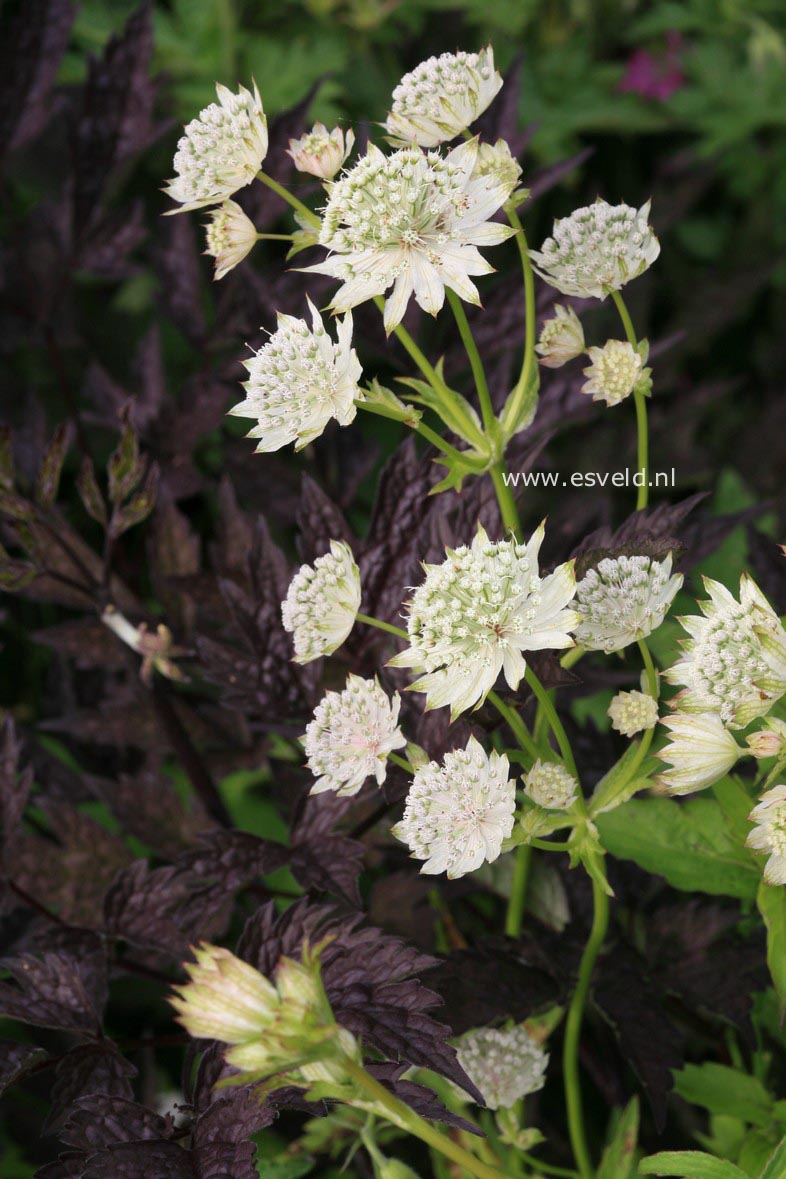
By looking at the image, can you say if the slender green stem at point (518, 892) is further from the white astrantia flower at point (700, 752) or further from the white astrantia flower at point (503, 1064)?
the white astrantia flower at point (700, 752)

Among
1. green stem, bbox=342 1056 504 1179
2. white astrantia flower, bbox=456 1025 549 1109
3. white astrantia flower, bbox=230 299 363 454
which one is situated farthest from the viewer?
white astrantia flower, bbox=456 1025 549 1109

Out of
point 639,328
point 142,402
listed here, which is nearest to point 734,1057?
point 142,402

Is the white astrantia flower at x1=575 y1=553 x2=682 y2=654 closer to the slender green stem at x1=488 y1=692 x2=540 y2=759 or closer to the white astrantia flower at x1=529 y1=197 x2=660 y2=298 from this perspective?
the slender green stem at x1=488 y1=692 x2=540 y2=759

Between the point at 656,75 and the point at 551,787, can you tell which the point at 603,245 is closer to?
the point at 551,787

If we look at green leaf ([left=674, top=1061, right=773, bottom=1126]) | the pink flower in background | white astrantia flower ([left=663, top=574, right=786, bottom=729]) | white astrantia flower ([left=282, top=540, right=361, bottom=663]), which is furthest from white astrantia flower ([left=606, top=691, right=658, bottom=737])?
the pink flower in background

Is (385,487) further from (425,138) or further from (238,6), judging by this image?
(238,6)

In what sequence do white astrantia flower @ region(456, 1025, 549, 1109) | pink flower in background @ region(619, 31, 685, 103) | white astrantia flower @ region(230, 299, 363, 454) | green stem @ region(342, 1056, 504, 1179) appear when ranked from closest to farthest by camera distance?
green stem @ region(342, 1056, 504, 1179)
white astrantia flower @ region(230, 299, 363, 454)
white astrantia flower @ region(456, 1025, 549, 1109)
pink flower in background @ region(619, 31, 685, 103)

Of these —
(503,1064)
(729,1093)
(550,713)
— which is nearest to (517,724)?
(550,713)
